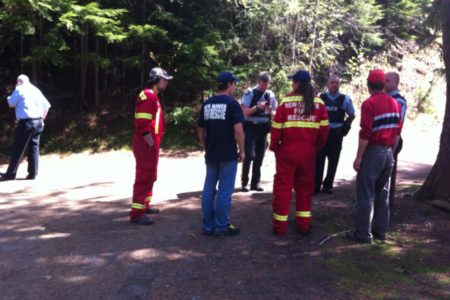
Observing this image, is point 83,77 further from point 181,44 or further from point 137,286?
point 137,286

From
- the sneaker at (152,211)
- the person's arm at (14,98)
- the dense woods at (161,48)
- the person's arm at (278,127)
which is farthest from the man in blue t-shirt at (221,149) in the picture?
the dense woods at (161,48)

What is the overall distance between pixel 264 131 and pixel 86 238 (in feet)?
11.8

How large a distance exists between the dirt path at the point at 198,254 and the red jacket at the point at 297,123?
4.19 feet

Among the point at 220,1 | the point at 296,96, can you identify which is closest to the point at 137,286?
the point at 296,96

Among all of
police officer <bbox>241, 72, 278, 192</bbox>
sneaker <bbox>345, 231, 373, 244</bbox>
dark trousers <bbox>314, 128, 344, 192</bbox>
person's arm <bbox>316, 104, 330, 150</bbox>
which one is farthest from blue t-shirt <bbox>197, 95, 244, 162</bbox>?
dark trousers <bbox>314, 128, 344, 192</bbox>

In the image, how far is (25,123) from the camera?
926 cm

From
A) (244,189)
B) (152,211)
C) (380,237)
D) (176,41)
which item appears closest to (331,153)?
(244,189)

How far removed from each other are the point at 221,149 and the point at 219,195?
600mm

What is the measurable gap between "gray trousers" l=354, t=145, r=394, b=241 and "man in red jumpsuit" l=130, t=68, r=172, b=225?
109 inches

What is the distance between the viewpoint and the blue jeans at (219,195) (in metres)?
5.52

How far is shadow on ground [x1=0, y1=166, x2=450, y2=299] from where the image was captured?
4.16m

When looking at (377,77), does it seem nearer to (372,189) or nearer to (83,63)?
(372,189)

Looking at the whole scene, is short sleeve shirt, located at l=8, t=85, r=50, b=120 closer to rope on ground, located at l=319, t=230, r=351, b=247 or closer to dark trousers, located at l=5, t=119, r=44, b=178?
dark trousers, located at l=5, t=119, r=44, b=178

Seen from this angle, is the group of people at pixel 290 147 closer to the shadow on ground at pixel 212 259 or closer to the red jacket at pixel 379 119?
the red jacket at pixel 379 119
